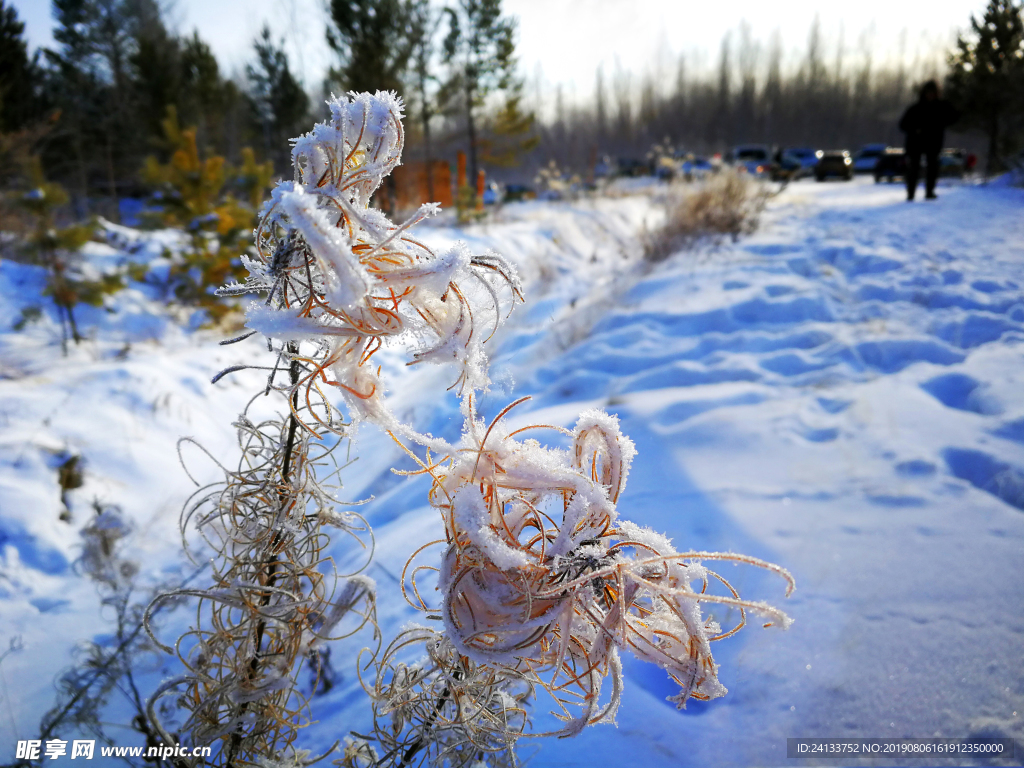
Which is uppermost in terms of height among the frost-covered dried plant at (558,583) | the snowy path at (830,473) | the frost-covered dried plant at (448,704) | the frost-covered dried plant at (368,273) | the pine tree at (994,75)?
the pine tree at (994,75)

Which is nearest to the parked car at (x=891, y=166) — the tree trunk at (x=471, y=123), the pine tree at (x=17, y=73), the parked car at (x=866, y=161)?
the parked car at (x=866, y=161)

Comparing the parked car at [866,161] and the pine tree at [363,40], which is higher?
the pine tree at [363,40]

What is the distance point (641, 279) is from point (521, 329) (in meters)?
1.70

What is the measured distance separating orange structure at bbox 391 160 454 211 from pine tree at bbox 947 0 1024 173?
17.1 meters

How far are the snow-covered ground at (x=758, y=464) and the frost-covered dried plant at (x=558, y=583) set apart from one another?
220mm

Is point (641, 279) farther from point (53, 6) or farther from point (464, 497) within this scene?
point (53, 6)

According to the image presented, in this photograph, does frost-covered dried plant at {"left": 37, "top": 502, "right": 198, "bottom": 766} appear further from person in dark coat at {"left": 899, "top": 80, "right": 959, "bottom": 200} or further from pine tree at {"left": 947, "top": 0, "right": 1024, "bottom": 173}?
pine tree at {"left": 947, "top": 0, "right": 1024, "bottom": 173}

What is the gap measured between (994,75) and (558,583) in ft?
84.7

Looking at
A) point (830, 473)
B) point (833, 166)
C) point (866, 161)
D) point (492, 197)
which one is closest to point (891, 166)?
point (833, 166)

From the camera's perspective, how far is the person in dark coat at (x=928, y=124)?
7.48 metres

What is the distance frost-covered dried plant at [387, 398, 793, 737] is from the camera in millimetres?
713

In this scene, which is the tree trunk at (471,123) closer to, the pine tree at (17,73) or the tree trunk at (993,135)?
the pine tree at (17,73)

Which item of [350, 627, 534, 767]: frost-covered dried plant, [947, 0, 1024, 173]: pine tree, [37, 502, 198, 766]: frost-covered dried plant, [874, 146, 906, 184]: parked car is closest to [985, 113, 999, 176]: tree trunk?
[947, 0, 1024, 173]: pine tree

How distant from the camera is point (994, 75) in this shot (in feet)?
58.3
